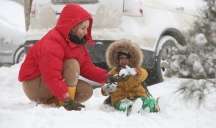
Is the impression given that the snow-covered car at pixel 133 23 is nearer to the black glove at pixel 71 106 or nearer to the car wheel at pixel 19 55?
the black glove at pixel 71 106

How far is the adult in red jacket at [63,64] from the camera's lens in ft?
19.7

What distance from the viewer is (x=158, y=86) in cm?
776

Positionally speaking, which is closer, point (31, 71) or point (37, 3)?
point (31, 71)

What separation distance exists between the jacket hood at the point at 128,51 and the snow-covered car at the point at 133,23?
4.50ft

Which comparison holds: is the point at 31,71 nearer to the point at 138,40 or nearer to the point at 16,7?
the point at 138,40

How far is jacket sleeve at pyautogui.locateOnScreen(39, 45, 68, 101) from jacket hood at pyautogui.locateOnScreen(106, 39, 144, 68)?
1.99ft

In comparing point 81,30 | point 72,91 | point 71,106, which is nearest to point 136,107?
point 71,106

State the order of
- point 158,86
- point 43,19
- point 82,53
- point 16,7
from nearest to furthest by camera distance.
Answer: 1. point 82,53
2. point 158,86
3. point 43,19
4. point 16,7

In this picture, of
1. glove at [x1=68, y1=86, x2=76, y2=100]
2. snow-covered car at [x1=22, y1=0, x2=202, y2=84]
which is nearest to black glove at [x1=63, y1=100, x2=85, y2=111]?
glove at [x1=68, y1=86, x2=76, y2=100]

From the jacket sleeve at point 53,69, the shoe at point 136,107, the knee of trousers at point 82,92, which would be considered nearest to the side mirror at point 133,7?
the knee of trousers at point 82,92

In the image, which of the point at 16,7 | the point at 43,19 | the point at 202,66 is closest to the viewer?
the point at 202,66

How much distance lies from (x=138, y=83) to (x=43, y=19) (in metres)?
2.63

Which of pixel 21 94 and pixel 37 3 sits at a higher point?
pixel 37 3

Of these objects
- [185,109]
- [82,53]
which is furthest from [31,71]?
[185,109]
